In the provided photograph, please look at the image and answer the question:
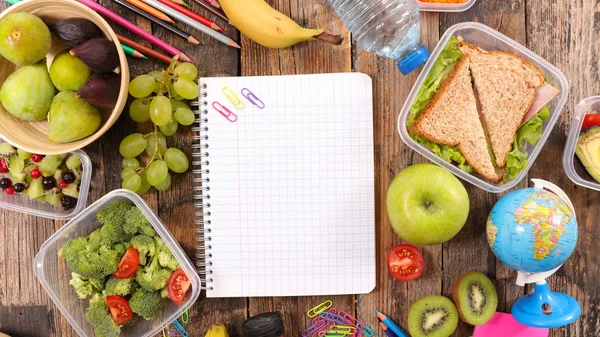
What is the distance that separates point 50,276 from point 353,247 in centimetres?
63

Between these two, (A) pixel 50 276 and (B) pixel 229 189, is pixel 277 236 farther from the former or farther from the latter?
(A) pixel 50 276

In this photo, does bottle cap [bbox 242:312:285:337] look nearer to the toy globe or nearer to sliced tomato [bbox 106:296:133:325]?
sliced tomato [bbox 106:296:133:325]

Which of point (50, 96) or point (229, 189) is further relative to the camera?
point (229, 189)

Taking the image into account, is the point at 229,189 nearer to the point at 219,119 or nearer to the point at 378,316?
the point at 219,119

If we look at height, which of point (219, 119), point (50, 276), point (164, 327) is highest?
point (219, 119)

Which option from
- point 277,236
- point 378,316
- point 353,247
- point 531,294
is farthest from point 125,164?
point 531,294

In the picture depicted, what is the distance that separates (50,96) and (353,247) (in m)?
0.66

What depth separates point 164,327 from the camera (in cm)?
102

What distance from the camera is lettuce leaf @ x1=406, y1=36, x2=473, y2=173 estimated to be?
0.96 meters

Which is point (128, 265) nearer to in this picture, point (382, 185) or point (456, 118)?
point (382, 185)

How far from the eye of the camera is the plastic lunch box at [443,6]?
98 centimetres

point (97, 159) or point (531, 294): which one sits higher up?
point (97, 159)

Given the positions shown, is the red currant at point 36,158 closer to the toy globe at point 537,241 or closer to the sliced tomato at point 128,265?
the sliced tomato at point 128,265

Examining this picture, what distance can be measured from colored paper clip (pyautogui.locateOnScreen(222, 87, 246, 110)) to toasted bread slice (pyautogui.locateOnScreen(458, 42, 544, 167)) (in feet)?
1.51
